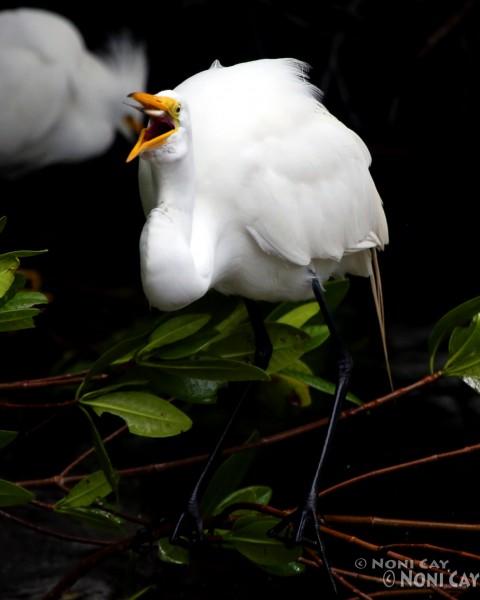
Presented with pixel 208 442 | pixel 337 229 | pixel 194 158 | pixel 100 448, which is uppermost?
pixel 194 158

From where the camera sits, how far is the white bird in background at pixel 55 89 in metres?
3.77

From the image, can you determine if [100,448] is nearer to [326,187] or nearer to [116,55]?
[326,187]

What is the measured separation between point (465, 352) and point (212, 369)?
1.31 feet

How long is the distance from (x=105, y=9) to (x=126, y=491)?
2.61m

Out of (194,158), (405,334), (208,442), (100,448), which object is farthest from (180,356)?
(405,334)

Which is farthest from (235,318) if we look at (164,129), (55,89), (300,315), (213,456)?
(55,89)

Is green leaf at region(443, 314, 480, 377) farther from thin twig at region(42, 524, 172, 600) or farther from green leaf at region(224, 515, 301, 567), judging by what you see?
thin twig at region(42, 524, 172, 600)

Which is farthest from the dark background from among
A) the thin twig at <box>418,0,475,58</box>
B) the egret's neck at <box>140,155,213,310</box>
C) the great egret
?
the egret's neck at <box>140,155,213,310</box>

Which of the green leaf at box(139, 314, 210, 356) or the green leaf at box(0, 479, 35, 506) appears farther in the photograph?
the green leaf at box(139, 314, 210, 356)

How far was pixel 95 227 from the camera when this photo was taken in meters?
4.47

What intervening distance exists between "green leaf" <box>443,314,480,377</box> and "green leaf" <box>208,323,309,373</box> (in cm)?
24

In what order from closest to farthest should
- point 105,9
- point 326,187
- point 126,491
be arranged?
point 326,187 < point 126,491 < point 105,9

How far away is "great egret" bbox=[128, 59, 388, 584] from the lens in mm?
1482

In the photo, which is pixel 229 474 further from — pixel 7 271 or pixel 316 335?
pixel 7 271
